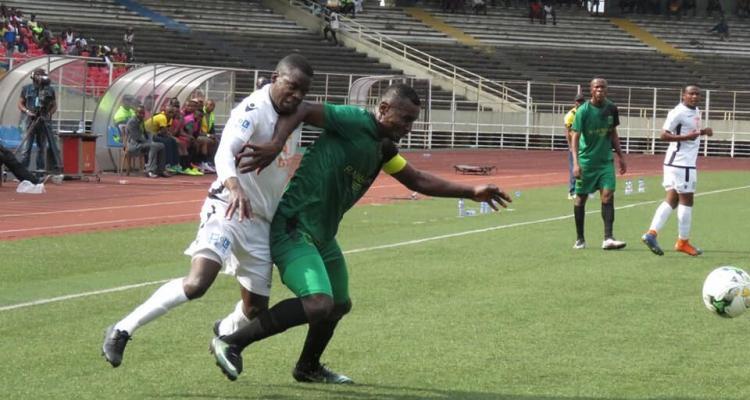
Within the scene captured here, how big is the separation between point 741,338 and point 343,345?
2962 millimetres

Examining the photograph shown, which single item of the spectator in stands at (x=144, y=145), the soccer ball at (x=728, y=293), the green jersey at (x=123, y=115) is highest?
the soccer ball at (x=728, y=293)

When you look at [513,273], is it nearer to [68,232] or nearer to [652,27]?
[68,232]

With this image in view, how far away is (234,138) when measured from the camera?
288 inches

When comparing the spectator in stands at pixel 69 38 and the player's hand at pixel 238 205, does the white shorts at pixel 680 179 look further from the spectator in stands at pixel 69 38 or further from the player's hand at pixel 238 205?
the spectator in stands at pixel 69 38

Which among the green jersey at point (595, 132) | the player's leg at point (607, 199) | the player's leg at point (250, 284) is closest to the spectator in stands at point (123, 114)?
the green jersey at point (595, 132)

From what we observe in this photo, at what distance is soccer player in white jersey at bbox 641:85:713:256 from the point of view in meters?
16.5

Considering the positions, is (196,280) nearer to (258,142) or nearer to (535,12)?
(258,142)

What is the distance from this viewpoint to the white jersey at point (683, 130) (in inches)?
653

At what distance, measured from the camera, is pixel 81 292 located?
39.4 feet

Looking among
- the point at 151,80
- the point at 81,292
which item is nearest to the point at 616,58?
the point at 151,80

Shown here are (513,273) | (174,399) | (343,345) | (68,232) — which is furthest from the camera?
(68,232)

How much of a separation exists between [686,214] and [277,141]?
33.6 feet

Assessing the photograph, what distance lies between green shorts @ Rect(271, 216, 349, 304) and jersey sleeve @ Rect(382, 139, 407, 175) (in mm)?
614

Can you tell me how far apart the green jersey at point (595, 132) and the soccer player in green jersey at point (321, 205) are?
31.0 feet
